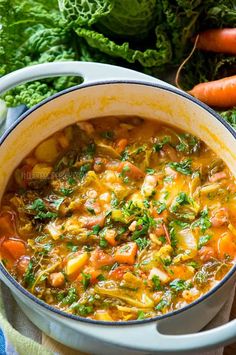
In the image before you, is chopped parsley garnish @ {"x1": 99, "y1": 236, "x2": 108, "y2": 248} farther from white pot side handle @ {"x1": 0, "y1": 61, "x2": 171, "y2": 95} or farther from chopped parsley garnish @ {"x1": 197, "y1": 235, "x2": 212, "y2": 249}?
white pot side handle @ {"x1": 0, "y1": 61, "x2": 171, "y2": 95}

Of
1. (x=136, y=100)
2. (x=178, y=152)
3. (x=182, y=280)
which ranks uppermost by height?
(x=136, y=100)

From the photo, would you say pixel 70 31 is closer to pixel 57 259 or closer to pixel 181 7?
pixel 181 7

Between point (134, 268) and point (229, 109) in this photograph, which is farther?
point (229, 109)

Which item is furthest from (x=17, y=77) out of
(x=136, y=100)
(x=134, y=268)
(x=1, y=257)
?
(x=134, y=268)

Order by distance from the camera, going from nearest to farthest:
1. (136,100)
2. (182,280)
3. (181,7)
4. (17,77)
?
(182,280) < (17,77) < (136,100) < (181,7)

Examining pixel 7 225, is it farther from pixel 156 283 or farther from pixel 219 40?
pixel 219 40

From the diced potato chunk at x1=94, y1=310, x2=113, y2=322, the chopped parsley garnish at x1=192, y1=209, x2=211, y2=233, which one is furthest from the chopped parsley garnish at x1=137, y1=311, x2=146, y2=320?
the chopped parsley garnish at x1=192, y1=209, x2=211, y2=233

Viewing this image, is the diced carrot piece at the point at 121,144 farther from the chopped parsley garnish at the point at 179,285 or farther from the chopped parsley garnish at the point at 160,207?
the chopped parsley garnish at the point at 179,285
